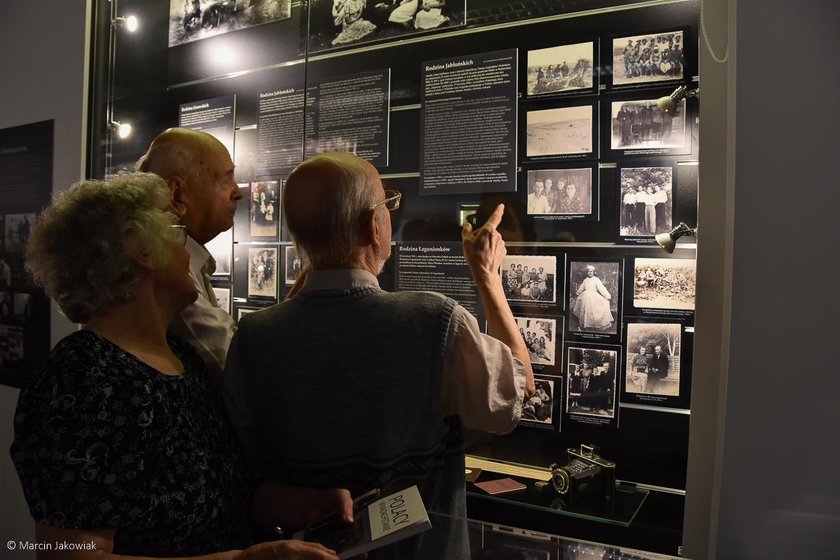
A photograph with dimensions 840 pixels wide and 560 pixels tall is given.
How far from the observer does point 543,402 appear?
2.16 m

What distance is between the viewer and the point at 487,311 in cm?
199

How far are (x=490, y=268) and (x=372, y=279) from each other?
73 cm

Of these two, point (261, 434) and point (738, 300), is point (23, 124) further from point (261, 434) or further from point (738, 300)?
point (738, 300)

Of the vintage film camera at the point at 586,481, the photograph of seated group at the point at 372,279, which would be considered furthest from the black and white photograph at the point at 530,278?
the vintage film camera at the point at 586,481

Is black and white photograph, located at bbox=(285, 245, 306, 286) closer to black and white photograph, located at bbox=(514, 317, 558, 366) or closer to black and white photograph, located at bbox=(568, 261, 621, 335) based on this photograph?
black and white photograph, located at bbox=(514, 317, 558, 366)

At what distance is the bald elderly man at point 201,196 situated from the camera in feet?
6.09

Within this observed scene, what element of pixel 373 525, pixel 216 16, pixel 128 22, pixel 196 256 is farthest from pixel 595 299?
pixel 128 22

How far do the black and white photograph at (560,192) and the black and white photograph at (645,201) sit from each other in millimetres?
121

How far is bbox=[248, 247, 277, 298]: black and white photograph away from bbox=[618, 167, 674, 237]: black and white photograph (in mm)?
1670

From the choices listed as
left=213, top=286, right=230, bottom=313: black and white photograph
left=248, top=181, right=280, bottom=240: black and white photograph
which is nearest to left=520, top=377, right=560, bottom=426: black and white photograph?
left=248, top=181, right=280, bottom=240: black and white photograph

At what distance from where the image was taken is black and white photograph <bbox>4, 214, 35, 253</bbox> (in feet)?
Result: 11.8

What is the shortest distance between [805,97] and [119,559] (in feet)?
6.41

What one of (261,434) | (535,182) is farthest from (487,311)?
(261,434)

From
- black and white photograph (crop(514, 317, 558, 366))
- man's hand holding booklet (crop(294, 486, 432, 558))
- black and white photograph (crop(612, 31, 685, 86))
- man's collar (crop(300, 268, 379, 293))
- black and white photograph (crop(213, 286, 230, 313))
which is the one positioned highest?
black and white photograph (crop(612, 31, 685, 86))
